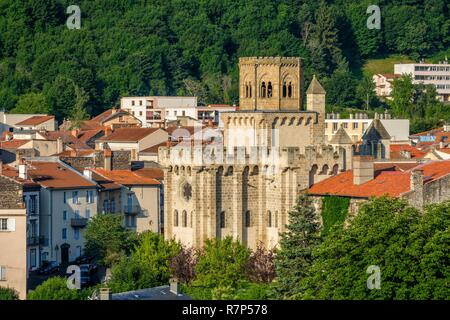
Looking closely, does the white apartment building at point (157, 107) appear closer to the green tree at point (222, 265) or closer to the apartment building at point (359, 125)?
the apartment building at point (359, 125)

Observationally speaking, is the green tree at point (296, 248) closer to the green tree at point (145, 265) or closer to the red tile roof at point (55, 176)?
the green tree at point (145, 265)

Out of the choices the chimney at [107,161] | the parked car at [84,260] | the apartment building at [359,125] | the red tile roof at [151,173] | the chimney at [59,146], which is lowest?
the parked car at [84,260]

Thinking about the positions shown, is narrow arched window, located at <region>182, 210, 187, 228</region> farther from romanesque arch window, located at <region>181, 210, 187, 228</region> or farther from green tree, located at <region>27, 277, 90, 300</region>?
green tree, located at <region>27, 277, 90, 300</region>

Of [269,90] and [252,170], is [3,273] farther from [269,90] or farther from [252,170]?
[269,90]

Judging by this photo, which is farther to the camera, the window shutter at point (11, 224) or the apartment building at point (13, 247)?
the window shutter at point (11, 224)

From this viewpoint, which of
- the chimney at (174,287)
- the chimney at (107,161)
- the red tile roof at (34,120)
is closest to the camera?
the chimney at (174,287)

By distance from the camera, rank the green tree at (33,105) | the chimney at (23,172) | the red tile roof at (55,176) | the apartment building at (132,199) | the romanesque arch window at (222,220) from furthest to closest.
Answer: the green tree at (33,105) → the apartment building at (132,199) → the red tile roof at (55,176) → the chimney at (23,172) → the romanesque arch window at (222,220)

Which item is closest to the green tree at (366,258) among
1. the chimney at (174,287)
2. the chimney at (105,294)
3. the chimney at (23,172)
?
the chimney at (174,287)

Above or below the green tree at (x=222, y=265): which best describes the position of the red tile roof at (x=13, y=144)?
above

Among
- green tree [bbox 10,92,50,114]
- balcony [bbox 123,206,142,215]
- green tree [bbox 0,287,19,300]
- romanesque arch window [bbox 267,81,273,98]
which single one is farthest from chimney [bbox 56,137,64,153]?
green tree [bbox 10,92,50,114]
